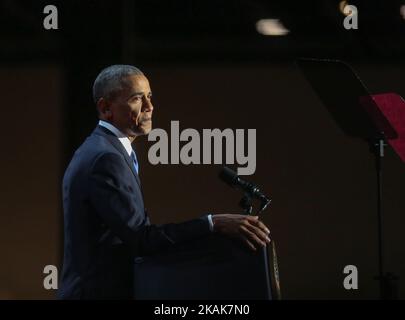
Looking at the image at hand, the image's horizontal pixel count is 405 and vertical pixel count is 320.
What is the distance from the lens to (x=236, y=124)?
4902 millimetres

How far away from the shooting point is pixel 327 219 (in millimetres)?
4961

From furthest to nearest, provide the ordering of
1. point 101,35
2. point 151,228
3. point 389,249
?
point 389,249 → point 101,35 → point 151,228

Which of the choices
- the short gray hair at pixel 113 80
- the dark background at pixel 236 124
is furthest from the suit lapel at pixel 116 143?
the dark background at pixel 236 124

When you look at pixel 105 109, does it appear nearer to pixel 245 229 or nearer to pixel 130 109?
pixel 130 109

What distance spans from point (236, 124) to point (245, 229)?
2559 millimetres

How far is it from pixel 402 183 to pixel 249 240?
9.38 feet

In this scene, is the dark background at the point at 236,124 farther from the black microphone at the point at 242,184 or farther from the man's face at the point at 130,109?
the black microphone at the point at 242,184

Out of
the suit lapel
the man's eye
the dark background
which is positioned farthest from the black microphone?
the dark background

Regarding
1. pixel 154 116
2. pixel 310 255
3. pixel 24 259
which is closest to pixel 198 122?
pixel 154 116

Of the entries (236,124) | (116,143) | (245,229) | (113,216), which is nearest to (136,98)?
(116,143)

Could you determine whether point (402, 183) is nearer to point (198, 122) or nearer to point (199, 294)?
→ point (198, 122)

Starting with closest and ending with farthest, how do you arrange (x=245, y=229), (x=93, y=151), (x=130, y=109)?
(x=245, y=229) → (x=93, y=151) → (x=130, y=109)

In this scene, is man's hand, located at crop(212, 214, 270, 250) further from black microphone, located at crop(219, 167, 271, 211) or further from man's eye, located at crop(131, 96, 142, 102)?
man's eye, located at crop(131, 96, 142, 102)

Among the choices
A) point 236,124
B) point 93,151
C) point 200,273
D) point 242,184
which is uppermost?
point 236,124
